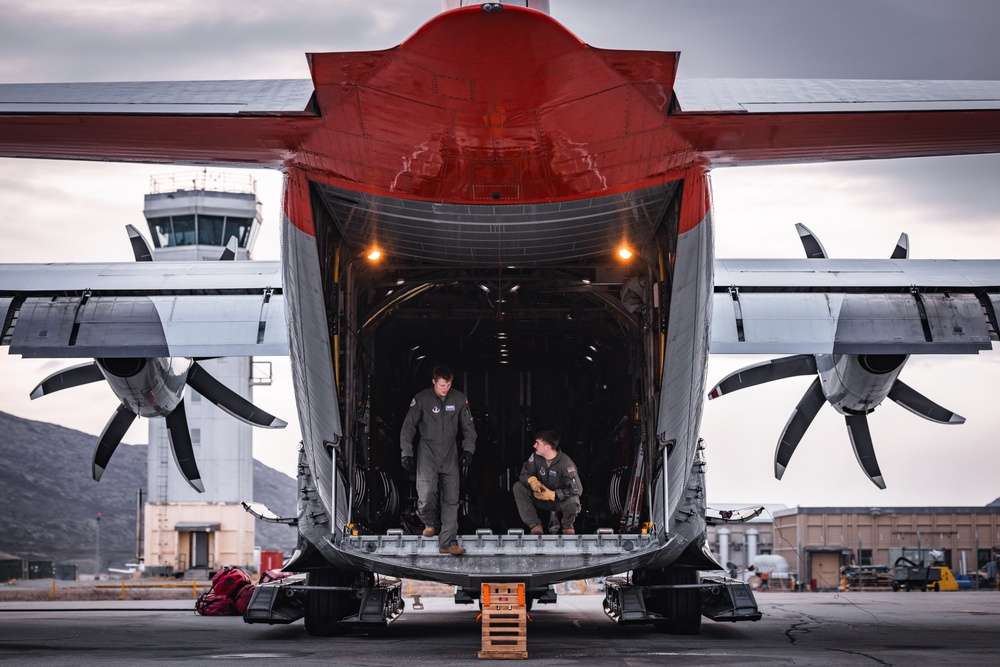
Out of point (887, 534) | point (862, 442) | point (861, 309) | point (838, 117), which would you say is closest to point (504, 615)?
point (838, 117)

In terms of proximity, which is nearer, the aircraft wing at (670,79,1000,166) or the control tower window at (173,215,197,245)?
the aircraft wing at (670,79,1000,166)

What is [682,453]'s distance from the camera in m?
9.83

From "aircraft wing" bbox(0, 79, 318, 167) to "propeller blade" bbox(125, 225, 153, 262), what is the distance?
5.76m

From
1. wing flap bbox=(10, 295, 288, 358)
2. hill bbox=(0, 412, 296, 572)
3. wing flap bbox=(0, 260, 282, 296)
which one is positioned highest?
wing flap bbox=(0, 260, 282, 296)

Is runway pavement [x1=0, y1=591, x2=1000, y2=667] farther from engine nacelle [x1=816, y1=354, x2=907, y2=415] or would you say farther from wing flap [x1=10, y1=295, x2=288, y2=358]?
wing flap [x1=10, y1=295, x2=288, y2=358]

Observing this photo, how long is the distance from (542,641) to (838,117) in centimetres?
656

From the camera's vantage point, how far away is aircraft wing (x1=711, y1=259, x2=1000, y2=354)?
442 inches

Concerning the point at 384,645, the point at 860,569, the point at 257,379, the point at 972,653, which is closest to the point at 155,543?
the point at 257,379

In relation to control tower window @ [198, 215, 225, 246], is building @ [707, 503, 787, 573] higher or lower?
lower

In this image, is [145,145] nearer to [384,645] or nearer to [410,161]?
[410,161]

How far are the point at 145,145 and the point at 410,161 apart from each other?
1710mm

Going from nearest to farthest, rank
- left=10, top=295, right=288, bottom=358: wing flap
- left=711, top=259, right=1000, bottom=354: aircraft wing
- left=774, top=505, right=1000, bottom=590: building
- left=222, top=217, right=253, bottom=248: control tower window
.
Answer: left=10, top=295, right=288, bottom=358: wing flap
left=711, top=259, right=1000, bottom=354: aircraft wing
left=222, top=217, right=253, bottom=248: control tower window
left=774, top=505, right=1000, bottom=590: building

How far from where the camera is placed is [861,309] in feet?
38.0

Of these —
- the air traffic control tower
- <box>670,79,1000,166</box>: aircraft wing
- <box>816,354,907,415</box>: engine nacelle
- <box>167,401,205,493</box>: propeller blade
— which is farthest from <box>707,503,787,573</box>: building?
<box>670,79,1000,166</box>: aircraft wing
